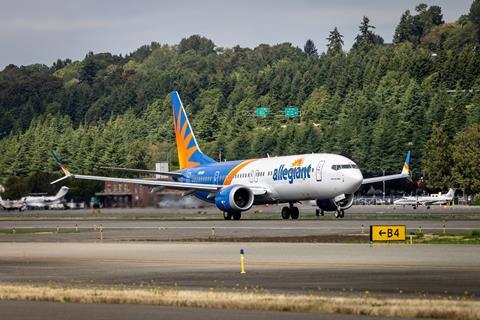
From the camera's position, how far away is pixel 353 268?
38.6m

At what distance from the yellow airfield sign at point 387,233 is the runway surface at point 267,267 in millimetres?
1064

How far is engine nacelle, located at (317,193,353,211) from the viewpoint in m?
82.8

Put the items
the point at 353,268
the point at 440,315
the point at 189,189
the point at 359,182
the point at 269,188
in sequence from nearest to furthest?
1. the point at 440,315
2. the point at 353,268
3. the point at 359,182
4. the point at 269,188
5. the point at 189,189

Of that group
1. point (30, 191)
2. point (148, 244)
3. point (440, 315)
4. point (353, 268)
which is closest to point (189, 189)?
point (148, 244)

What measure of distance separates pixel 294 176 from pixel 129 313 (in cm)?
5691

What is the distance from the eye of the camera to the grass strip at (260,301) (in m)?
26.1

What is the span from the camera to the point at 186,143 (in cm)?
10256

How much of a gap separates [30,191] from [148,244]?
127 metres

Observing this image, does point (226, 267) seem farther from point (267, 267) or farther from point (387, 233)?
point (387, 233)

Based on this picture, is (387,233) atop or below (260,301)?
atop

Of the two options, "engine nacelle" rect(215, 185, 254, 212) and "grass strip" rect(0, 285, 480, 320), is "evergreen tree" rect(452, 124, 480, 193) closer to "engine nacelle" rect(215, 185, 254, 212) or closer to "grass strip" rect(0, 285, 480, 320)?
"engine nacelle" rect(215, 185, 254, 212)

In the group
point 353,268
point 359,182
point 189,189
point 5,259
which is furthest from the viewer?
point 189,189

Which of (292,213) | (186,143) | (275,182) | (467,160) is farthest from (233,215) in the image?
(467,160)

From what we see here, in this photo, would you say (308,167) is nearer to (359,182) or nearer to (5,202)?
(359,182)
